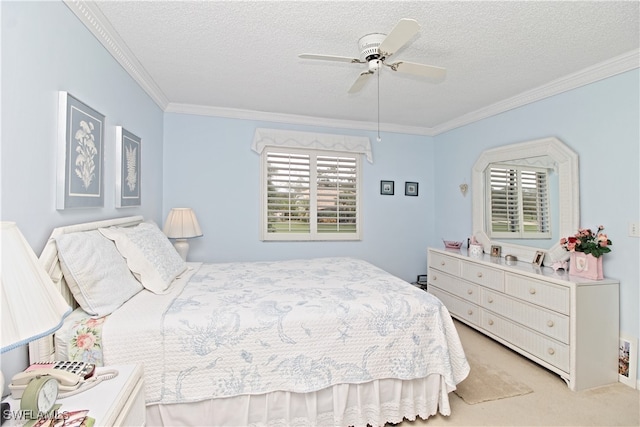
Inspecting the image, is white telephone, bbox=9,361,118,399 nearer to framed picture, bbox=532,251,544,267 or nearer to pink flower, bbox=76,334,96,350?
pink flower, bbox=76,334,96,350

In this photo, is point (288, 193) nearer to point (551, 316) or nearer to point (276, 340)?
point (276, 340)

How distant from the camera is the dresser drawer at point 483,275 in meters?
2.82

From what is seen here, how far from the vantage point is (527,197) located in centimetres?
302

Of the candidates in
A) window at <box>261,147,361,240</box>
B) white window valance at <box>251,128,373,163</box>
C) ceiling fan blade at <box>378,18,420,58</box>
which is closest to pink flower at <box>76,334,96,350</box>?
ceiling fan blade at <box>378,18,420,58</box>

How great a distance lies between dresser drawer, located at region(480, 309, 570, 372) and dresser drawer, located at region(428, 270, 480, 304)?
0.19 meters

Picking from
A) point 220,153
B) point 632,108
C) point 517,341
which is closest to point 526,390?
point 517,341

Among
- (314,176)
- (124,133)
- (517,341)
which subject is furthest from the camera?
(314,176)

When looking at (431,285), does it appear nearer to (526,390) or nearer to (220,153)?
(526,390)

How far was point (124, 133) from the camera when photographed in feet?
7.65

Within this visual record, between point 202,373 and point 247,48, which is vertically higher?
point 247,48

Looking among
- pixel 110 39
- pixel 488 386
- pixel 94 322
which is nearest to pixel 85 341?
pixel 94 322

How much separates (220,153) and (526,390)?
12.2ft

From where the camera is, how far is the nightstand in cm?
99

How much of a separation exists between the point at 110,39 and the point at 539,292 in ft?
12.3
